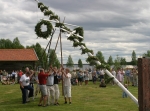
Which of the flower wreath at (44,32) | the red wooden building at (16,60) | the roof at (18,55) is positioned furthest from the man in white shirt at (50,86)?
the roof at (18,55)

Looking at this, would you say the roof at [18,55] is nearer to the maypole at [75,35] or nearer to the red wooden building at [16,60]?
the red wooden building at [16,60]

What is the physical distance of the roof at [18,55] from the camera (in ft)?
138

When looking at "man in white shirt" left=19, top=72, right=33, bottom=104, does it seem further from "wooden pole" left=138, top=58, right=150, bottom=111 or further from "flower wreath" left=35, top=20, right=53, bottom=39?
"wooden pole" left=138, top=58, right=150, bottom=111

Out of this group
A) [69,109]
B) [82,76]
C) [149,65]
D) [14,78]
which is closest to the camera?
[149,65]

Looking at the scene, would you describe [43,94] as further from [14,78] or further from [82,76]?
[14,78]

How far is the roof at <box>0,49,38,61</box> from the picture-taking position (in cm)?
4209

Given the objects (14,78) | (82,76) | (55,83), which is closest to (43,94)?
(55,83)

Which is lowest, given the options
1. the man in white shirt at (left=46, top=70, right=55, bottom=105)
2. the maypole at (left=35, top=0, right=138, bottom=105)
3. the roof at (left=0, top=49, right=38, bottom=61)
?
the man in white shirt at (left=46, top=70, right=55, bottom=105)

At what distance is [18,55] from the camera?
43562 mm

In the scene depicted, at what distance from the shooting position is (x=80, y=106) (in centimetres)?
1284

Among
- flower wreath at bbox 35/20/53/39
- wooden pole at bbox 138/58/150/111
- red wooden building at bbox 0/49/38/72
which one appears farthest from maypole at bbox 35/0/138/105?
red wooden building at bbox 0/49/38/72

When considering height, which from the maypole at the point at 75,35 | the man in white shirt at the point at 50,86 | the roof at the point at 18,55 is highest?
the roof at the point at 18,55

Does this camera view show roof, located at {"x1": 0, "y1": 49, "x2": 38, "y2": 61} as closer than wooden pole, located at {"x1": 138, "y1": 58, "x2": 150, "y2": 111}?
No

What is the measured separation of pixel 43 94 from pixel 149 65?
892cm
